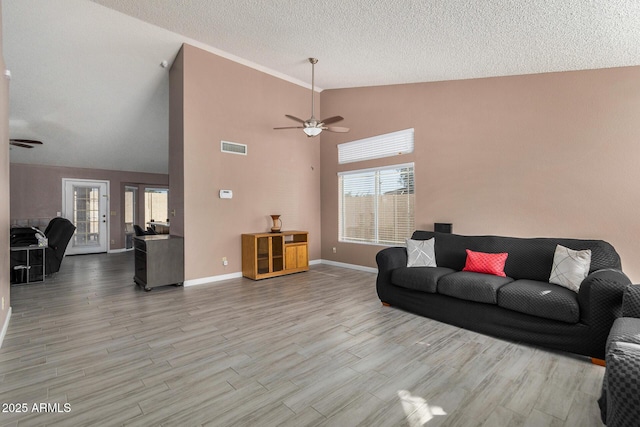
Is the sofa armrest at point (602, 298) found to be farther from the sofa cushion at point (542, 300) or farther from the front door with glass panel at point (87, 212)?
the front door with glass panel at point (87, 212)

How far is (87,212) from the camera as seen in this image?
8.73 m

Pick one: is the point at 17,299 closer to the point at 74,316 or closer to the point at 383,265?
the point at 74,316

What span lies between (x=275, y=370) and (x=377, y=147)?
4.50m

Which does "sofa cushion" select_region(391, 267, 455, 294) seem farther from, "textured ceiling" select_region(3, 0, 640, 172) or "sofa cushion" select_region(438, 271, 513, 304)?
"textured ceiling" select_region(3, 0, 640, 172)

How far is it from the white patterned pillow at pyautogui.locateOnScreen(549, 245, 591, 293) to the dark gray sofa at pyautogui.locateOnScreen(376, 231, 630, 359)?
0.08m

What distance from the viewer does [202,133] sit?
16.6 ft

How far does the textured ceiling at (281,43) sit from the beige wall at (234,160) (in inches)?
14.6

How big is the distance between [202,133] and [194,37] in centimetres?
141

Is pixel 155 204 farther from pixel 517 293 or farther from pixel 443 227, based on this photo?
pixel 517 293

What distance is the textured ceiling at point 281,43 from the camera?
9.76 ft

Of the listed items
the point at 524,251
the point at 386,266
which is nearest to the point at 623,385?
the point at 524,251

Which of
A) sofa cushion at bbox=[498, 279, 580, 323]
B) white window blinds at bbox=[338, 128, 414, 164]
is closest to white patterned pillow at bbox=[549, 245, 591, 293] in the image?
sofa cushion at bbox=[498, 279, 580, 323]

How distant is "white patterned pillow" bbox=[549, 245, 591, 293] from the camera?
2.84 meters

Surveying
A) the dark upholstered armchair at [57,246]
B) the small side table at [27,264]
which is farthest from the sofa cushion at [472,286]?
the dark upholstered armchair at [57,246]
